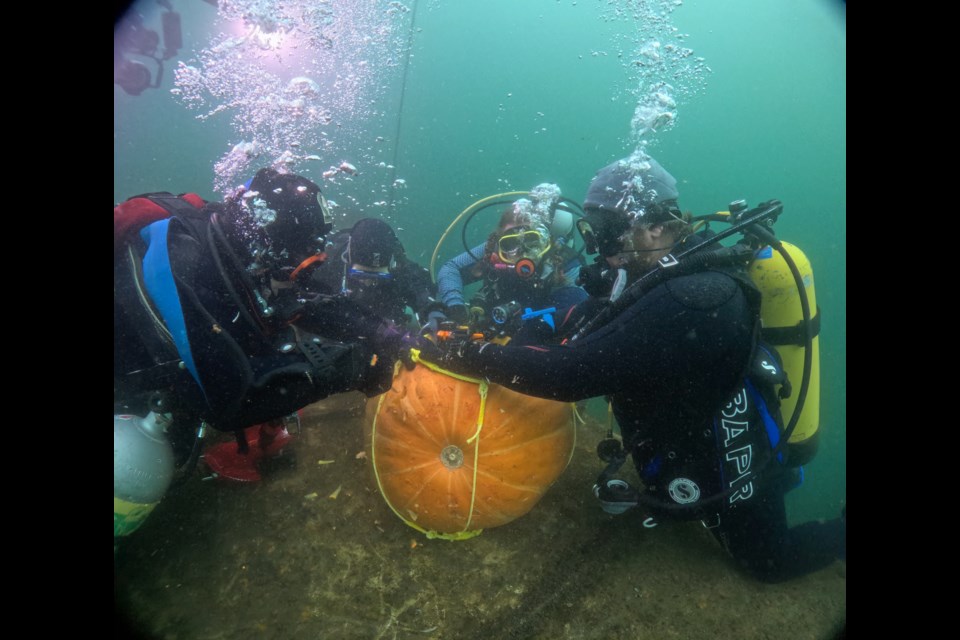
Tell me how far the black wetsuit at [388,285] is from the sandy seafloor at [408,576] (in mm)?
2336

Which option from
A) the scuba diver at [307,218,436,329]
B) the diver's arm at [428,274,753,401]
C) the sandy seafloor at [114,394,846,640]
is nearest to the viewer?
the diver's arm at [428,274,753,401]

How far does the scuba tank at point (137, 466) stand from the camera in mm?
2527

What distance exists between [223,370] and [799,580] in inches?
181

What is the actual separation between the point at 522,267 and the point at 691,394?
3194 millimetres

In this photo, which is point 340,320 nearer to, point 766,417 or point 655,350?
point 655,350

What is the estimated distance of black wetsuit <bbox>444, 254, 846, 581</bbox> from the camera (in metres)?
2.52

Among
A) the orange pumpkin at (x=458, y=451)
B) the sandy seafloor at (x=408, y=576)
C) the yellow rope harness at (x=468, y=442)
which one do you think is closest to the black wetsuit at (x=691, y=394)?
the yellow rope harness at (x=468, y=442)

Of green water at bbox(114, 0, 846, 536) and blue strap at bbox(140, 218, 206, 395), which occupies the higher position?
green water at bbox(114, 0, 846, 536)

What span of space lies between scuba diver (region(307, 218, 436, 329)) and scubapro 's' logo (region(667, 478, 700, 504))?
3.39 meters

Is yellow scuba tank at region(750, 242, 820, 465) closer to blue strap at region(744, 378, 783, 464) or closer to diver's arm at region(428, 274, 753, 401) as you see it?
blue strap at region(744, 378, 783, 464)

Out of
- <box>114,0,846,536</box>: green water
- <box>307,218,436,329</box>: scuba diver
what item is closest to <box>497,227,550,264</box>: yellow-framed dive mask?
<box>307,218,436,329</box>: scuba diver

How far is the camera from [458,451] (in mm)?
3125
